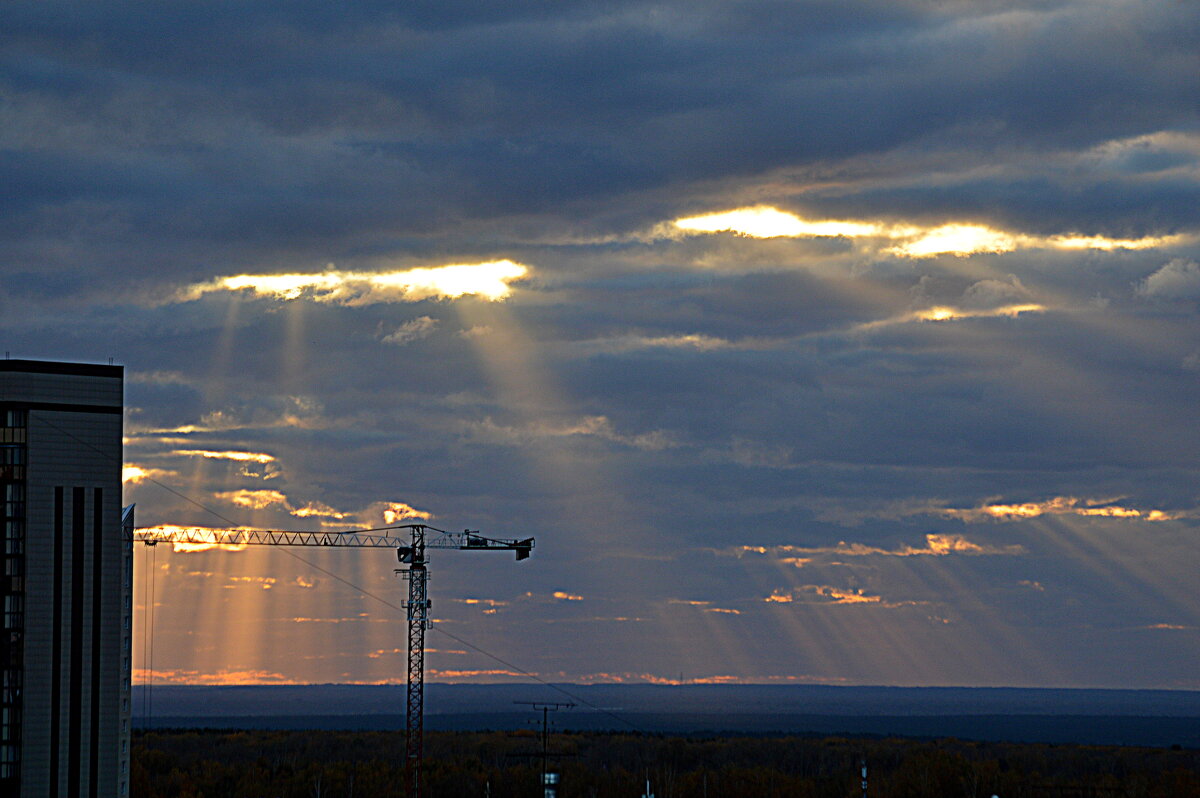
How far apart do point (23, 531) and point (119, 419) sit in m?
10.3

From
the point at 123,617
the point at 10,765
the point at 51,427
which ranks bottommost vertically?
the point at 10,765

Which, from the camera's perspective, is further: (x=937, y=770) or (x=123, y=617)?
(x=937, y=770)

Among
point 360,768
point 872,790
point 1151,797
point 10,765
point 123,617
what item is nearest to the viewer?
point 10,765

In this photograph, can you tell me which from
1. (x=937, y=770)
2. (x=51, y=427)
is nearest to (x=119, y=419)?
(x=51, y=427)

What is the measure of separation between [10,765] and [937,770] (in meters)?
106

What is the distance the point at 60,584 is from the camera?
4259 inches

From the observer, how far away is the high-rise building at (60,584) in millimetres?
106375

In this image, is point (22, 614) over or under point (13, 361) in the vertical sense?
under

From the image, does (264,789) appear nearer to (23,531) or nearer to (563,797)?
(563,797)

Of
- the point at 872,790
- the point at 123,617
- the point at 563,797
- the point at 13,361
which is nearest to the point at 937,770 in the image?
the point at 872,790

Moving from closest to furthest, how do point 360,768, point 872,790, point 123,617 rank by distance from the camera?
point 123,617
point 872,790
point 360,768

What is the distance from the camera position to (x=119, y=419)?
111 metres

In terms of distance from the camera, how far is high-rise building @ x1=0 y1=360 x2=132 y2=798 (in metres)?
106

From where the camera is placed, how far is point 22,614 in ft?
353
